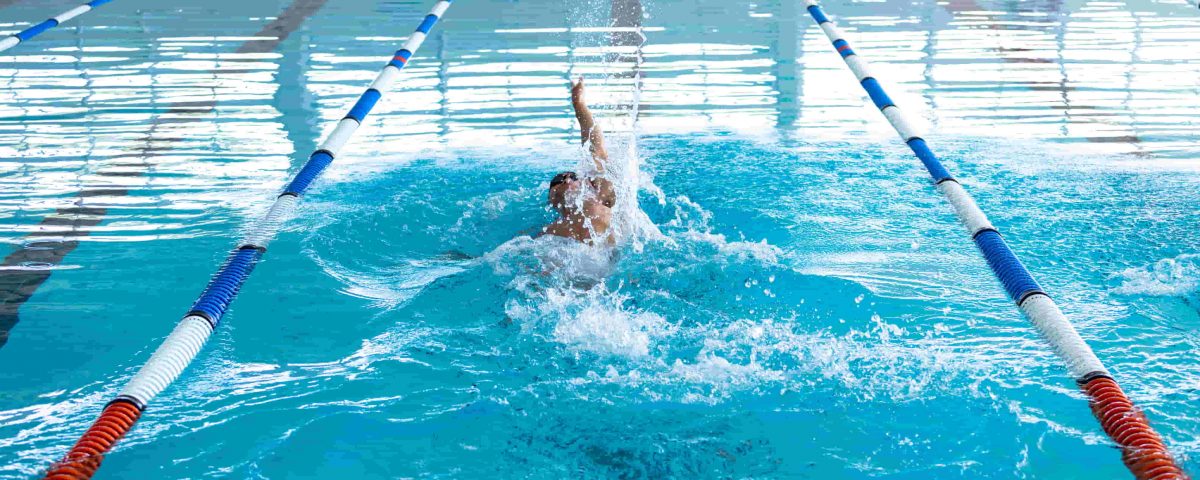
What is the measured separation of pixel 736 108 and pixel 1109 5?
4591 millimetres

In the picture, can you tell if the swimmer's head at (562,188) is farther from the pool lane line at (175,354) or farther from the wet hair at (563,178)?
the pool lane line at (175,354)

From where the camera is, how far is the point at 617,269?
10.1 feet

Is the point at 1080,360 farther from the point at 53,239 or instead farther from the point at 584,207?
the point at 53,239

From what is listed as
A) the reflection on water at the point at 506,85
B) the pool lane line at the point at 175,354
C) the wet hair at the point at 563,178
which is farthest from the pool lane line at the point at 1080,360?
the reflection on water at the point at 506,85

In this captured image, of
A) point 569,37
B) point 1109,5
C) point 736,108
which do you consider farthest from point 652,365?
point 1109,5

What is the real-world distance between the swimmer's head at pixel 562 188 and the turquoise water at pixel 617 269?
155 mm

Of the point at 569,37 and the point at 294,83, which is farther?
the point at 569,37

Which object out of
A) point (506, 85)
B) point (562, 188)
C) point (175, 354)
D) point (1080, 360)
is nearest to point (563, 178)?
point (562, 188)

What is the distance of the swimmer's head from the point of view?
3281 millimetres

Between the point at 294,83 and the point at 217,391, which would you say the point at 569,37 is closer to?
the point at 294,83

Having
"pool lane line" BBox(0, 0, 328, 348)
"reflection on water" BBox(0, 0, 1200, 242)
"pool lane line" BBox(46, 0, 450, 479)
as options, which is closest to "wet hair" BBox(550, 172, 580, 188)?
"pool lane line" BBox(46, 0, 450, 479)

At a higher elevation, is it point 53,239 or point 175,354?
point 53,239

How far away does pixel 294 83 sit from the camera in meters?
5.96

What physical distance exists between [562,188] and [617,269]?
375mm
